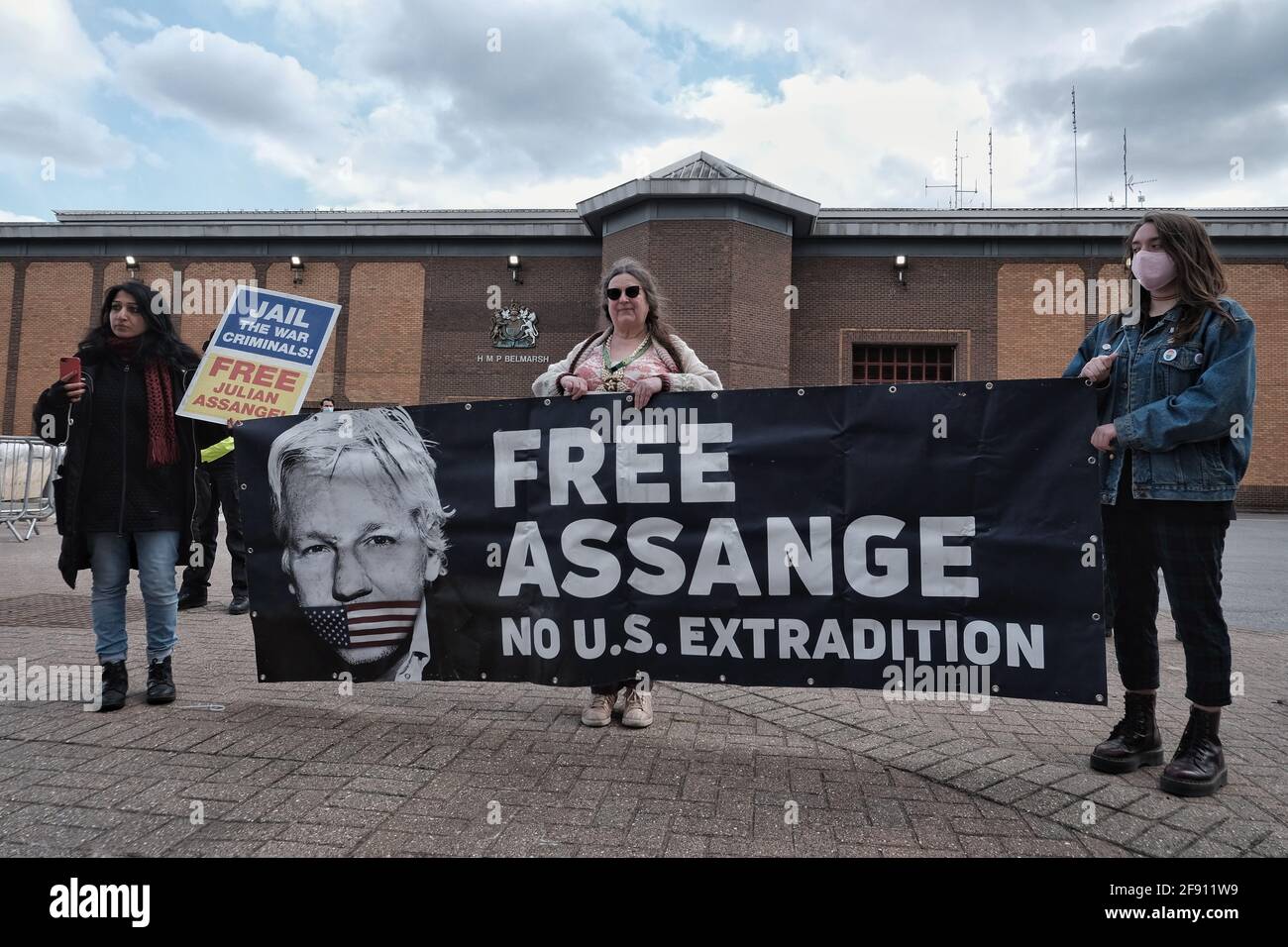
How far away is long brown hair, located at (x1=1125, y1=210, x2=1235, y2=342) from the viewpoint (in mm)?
2992

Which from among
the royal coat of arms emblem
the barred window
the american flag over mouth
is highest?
the royal coat of arms emblem

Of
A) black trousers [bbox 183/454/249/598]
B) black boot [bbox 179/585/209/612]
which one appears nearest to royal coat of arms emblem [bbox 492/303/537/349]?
black trousers [bbox 183/454/249/598]

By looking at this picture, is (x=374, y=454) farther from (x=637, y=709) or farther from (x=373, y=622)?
(x=637, y=709)

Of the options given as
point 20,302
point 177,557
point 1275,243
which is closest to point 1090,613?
point 177,557

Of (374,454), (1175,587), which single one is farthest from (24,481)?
(1175,587)

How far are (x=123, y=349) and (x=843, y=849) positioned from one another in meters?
4.15

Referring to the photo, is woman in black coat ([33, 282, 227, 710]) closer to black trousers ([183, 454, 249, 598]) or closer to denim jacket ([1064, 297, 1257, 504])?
black trousers ([183, 454, 249, 598])

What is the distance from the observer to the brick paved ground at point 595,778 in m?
2.49

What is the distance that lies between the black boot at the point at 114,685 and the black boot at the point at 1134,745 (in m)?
4.52

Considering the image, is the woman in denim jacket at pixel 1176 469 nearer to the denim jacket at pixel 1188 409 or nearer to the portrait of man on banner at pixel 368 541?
the denim jacket at pixel 1188 409

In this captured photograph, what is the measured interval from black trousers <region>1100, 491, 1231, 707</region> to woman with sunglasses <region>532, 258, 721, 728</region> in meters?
1.84
